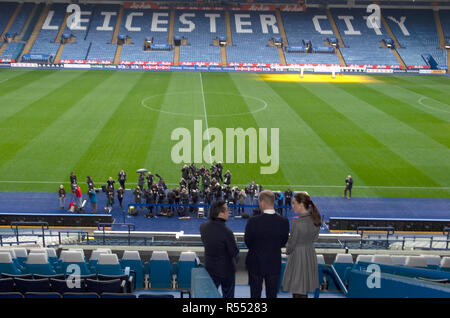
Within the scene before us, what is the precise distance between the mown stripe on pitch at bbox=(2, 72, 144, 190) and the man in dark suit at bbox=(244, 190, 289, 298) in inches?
689

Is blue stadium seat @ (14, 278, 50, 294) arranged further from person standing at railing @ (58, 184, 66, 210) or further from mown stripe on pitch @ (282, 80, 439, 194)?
mown stripe on pitch @ (282, 80, 439, 194)

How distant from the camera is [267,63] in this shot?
65438mm

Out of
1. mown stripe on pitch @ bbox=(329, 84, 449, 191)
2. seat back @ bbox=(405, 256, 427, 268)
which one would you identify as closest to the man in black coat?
seat back @ bbox=(405, 256, 427, 268)

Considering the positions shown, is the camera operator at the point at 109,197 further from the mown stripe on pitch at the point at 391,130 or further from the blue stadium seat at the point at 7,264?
the mown stripe on pitch at the point at 391,130

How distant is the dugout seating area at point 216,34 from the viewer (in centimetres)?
6631

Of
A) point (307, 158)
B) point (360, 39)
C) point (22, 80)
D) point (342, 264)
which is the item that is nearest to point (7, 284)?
point (342, 264)

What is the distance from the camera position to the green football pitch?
23.1m

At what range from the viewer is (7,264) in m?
7.81

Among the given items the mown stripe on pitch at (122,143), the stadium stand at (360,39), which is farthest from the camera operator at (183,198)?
the stadium stand at (360,39)

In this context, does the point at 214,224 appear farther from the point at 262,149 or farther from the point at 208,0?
the point at 208,0

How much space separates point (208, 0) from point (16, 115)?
50500mm

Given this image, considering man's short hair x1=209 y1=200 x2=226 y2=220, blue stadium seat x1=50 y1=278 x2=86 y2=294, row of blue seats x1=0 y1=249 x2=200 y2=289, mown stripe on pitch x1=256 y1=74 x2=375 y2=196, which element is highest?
mown stripe on pitch x1=256 y1=74 x2=375 y2=196

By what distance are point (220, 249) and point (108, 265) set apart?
3175 mm
